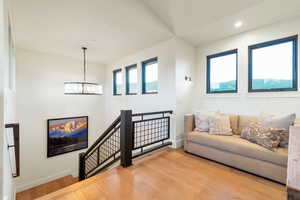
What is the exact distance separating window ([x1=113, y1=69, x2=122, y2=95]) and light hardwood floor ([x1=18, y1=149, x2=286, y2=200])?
11.0 feet

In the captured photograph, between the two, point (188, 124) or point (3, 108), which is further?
point (188, 124)

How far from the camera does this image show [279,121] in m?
2.15

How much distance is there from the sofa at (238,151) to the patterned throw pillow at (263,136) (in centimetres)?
7

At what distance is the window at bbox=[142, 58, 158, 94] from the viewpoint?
3.84m

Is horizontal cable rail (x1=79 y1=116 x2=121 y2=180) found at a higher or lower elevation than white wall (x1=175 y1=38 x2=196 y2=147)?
lower

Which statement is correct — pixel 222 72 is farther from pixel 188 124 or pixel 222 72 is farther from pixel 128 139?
pixel 128 139

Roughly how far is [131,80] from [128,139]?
8.89 ft

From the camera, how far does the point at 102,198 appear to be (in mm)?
1586

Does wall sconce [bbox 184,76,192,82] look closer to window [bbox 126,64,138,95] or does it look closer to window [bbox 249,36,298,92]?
window [bbox 249,36,298,92]

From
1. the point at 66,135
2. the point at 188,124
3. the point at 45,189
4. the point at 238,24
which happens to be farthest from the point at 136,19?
the point at 45,189

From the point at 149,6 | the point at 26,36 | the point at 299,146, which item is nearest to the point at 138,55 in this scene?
the point at 149,6

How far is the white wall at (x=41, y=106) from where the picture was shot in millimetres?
3895

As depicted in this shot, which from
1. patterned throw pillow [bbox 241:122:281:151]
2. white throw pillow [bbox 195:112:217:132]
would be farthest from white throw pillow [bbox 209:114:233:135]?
patterned throw pillow [bbox 241:122:281:151]

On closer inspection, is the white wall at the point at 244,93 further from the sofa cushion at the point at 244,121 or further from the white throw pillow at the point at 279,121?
the white throw pillow at the point at 279,121
